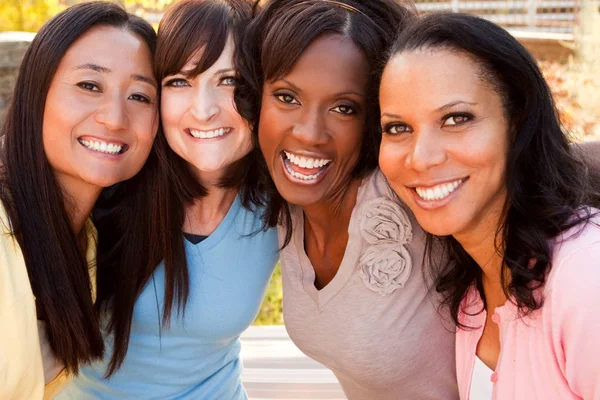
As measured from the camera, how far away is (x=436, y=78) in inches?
78.3

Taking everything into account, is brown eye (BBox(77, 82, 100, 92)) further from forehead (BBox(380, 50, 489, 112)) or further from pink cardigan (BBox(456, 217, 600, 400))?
pink cardigan (BBox(456, 217, 600, 400))

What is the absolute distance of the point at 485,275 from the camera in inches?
91.1

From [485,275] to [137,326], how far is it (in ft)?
4.15

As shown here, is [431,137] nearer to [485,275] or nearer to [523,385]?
[485,275]

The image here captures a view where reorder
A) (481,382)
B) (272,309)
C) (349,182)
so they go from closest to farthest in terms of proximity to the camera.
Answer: (481,382), (349,182), (272,309)

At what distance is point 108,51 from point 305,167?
775 millimetres

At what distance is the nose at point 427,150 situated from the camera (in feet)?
6.63

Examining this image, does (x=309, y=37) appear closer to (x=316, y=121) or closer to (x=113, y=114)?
(x=316, y=121)

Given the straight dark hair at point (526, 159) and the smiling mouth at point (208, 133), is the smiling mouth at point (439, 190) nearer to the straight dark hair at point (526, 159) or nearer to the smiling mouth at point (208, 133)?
the straight dark hair at point (526, 159)

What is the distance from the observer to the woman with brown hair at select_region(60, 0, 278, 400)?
104 inches

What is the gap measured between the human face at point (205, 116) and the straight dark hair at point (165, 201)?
4cm

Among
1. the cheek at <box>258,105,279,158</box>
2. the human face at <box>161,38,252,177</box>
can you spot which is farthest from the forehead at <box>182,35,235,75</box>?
the cheek at <box>258,105,279,158</box>

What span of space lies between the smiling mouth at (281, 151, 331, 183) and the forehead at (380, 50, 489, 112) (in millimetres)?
462

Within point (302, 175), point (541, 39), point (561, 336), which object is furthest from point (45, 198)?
point (541, 39)
